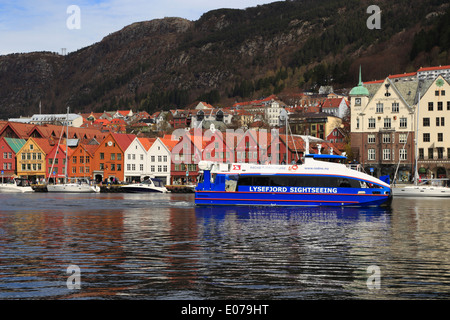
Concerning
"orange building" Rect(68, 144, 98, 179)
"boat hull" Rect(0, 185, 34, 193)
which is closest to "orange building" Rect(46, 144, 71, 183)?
"orange building" Rect(68, 144, 98, 179)

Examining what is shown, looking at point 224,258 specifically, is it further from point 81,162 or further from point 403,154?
point 81,162

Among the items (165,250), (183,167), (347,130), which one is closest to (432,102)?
(347,130)

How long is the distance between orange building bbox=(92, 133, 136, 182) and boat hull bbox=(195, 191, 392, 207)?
69.8 meters

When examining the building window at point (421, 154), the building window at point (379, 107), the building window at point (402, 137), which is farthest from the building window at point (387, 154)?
the building window at point (379, 107)

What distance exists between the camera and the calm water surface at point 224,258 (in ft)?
51.9

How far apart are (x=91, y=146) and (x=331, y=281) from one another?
11556 centimetres

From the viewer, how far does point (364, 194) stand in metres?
52.3

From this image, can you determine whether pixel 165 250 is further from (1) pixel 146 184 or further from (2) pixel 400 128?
(2) pixel 400 128

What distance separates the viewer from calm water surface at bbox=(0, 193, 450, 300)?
51.9 ft

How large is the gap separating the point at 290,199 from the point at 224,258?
31553mm

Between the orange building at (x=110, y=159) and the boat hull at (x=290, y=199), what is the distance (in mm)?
69834

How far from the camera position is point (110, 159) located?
122375 mm

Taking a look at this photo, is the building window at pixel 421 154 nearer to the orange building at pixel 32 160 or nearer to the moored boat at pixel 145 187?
the moored boat at pixel 145 187

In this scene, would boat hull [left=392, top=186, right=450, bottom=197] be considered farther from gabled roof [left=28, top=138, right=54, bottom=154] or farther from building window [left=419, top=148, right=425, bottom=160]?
gabled roof [left=28, top=138, right=54, bottom=154]
